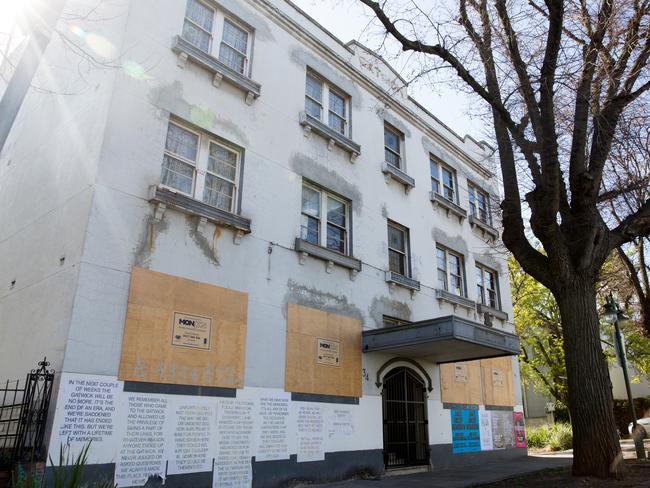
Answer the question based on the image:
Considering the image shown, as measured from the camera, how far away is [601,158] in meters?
11.6

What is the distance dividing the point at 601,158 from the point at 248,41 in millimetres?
8747

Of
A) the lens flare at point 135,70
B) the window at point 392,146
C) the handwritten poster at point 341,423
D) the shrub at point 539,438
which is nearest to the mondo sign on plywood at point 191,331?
the handwritten poster at point 341,423

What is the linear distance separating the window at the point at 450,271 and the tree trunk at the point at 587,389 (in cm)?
636

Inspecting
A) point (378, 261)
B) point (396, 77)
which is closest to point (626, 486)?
point (378, 261)

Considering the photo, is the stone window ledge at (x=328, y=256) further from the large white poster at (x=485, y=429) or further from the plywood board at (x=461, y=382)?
the large white poster at (x=485, y=429)

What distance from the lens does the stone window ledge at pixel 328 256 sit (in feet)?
39.9

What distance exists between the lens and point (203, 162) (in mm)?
10945

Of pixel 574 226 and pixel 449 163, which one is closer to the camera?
pixel 574 226

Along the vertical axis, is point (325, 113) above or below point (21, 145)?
above

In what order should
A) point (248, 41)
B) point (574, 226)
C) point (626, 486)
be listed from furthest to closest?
point (248, 41), point (574, 226), point (626, 486)

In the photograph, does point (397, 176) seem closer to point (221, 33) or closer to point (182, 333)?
point (221, 33)

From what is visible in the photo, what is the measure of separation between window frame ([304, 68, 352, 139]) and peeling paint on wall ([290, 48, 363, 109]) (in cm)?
11

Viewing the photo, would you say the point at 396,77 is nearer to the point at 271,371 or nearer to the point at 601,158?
the point at 601,158

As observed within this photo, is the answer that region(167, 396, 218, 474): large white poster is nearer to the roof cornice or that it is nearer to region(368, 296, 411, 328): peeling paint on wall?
region(368, 296, 411, 328): peeling paint on wall
